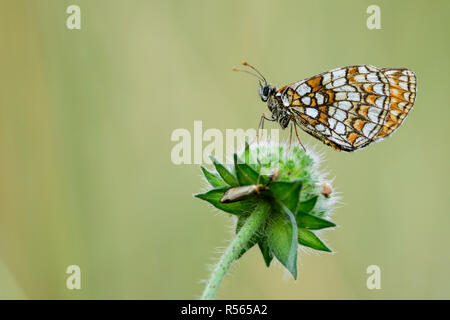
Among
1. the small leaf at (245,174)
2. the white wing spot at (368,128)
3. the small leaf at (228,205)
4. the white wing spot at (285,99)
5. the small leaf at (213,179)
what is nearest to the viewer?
the small leaf at (245,174)

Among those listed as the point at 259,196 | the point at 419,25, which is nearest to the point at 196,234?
the point at 259,196

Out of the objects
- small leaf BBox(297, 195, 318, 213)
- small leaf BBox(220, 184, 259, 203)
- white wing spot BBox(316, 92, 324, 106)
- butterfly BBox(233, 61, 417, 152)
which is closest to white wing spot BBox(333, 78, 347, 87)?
butterfly BBox(233, 61, 417, 152)

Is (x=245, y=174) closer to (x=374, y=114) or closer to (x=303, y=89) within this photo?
(x=303, y=89)

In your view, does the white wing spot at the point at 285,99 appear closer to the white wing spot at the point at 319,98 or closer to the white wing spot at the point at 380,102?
the white wing spot at the point at 319,98

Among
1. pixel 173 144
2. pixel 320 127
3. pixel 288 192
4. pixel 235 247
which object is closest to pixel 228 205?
pixel 288 192

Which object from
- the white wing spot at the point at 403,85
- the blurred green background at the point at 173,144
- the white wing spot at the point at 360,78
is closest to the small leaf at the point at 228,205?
the white wing spot at the point at 360,78

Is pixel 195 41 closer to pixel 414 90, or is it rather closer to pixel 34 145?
pixel 34 145
